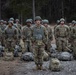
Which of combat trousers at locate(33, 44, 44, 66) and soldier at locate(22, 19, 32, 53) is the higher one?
soldier at locate(22, 19, 32, 53)

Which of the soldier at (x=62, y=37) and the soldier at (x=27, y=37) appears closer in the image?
the soldier at (x=27, y=37)

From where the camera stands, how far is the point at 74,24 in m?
18.4

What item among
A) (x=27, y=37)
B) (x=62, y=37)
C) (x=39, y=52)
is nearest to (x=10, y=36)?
(x=27, y=37)

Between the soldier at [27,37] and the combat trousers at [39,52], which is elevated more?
the soldier at [27,37]

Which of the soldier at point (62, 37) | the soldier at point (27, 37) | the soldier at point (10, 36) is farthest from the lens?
the soldier at point (62, 37)


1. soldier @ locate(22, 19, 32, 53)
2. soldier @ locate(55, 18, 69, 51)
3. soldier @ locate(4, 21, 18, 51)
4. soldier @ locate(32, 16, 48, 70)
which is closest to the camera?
soldier @ locate(32, 16, 48, 70)

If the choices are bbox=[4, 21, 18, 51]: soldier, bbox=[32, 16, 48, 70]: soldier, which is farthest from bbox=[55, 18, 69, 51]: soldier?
bbox=[32, 16, 48, 70]: soldier

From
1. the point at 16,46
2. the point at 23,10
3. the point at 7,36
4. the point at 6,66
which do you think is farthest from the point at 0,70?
the point at 23,10

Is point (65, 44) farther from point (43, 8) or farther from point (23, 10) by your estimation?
point (43, 8)

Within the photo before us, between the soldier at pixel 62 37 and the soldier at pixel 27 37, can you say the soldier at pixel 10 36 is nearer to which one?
the soldier at pixel 27 37

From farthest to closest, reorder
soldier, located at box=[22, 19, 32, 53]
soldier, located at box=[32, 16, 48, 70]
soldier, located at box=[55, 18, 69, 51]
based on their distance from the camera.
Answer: soldier, located at box=[55, 18, 69, 51]
soldier, located at box=[22, 19, 32, 53]
soldier, located at box=[32, 16, 48, 70]

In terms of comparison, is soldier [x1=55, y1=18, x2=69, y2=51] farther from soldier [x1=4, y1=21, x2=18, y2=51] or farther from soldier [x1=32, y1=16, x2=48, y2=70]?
soldier [x1=32, y1=16, x2=48, y2=70]

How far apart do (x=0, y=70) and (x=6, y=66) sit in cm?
107

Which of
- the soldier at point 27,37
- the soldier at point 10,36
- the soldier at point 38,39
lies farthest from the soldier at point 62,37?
the soldier at point 38,39
